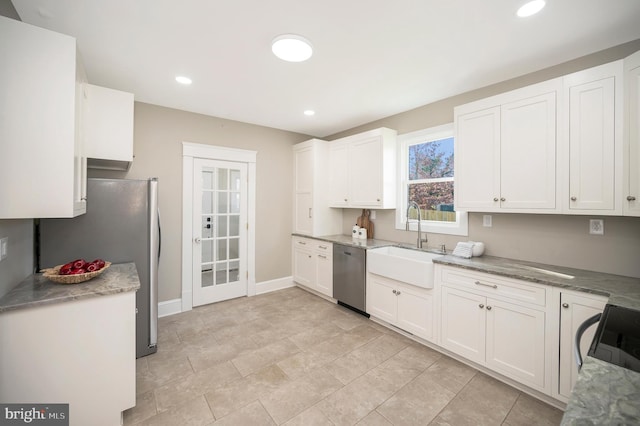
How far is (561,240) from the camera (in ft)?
7.63

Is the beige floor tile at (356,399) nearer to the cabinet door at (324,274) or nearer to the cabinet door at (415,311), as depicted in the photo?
the cabinet door at (415,311)

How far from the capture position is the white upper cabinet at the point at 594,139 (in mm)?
1842

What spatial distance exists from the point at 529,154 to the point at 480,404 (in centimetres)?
201

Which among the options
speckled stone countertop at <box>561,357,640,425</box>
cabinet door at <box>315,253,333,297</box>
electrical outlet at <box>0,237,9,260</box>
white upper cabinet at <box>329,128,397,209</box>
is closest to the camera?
speckled stone countertop at <box>561,357,640,425</box>

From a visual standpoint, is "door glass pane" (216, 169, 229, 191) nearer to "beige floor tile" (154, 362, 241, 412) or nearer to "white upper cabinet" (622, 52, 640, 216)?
"beige floor tile" (154, 362, 241, 412)

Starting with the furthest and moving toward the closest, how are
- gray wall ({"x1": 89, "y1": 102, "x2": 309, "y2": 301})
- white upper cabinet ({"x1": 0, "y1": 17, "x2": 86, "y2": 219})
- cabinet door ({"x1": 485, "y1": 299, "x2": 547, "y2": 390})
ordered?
gray wall ({"x1": 89, "y1": 102, "x2": 309, "y2": 301}), cabinet door ({"x1": 485, "y1": 299, "x2": 547, "y2": 390}), white upper cabinet ({"x1": 0, "y1": 17, "x2": 86, "y2": 219})

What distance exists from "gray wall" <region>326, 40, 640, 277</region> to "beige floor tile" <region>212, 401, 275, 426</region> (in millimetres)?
2473

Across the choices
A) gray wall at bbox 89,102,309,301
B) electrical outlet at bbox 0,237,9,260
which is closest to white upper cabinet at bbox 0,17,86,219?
electrical outlet at bbox 0,237,9,260

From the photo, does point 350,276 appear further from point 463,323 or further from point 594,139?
point 594,139

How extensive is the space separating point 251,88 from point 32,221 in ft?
7.32

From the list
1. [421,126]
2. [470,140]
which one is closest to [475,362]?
[470,140]

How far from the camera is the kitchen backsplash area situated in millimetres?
2033

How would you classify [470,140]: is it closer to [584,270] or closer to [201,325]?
[584,270]

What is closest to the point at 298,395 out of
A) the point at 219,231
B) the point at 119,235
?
the point at 119,235
